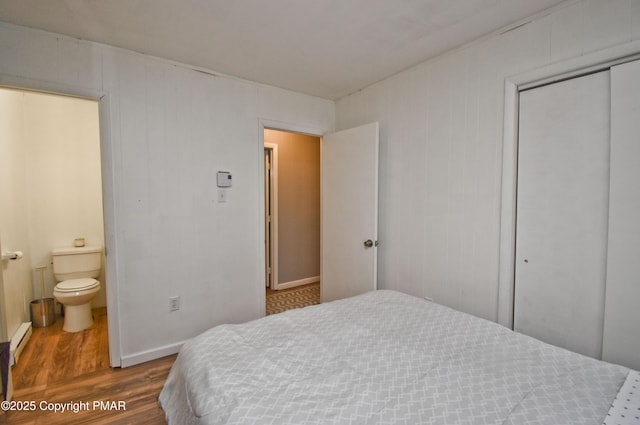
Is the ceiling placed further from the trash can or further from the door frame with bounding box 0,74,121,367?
the trash can

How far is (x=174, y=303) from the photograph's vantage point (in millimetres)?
2533

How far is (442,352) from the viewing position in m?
1.31

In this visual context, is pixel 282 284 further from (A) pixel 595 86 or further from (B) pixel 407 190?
(A) pixel 595 86

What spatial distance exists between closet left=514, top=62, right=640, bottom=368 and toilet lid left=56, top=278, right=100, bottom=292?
3.57 metres

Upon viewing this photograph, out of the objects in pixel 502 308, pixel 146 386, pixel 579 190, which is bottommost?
pixel 146 386

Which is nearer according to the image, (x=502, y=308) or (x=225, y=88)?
(x=502, y=308)

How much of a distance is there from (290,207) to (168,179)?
2073 mm

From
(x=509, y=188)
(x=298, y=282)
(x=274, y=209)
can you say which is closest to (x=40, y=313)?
(x=274, y=209)

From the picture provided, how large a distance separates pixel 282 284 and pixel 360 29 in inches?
130

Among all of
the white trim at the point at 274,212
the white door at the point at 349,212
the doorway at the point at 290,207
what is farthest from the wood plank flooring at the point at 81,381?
the doorway at the point at 290,207

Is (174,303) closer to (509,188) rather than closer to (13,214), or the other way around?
(13,214)

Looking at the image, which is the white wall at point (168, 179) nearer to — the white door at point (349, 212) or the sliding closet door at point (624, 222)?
the white door at point (349, 212)

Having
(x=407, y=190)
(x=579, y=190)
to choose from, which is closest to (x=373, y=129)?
(x=407, y=190)

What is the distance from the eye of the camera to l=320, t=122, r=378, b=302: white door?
2807 millimetres
